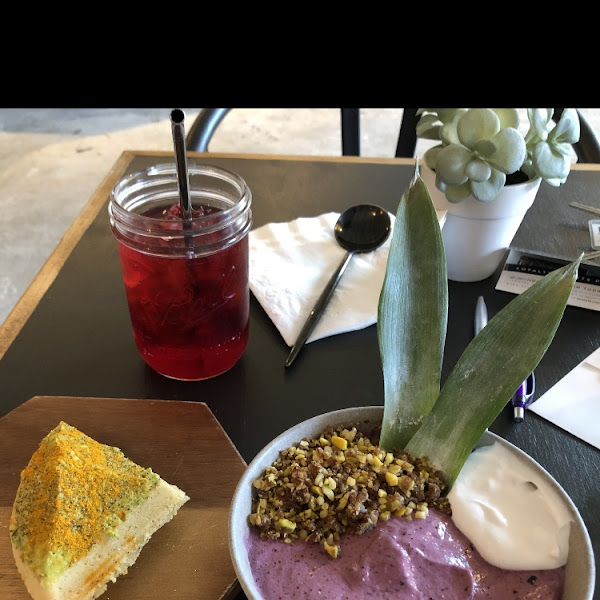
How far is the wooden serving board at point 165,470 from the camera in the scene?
0.48m

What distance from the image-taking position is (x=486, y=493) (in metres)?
0.43

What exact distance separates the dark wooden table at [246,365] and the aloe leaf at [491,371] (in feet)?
0.46

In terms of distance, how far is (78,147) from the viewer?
2.51 metres

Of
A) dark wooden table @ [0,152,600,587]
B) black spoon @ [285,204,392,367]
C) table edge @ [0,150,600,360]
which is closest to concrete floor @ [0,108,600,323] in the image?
table edge @ [0,150,600,360]

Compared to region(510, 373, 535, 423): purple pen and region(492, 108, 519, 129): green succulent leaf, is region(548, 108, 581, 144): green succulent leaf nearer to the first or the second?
region(492, 108, 519, 129): green succulent leaf

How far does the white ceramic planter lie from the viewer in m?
0.70

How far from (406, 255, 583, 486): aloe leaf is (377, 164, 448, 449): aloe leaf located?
26 mm

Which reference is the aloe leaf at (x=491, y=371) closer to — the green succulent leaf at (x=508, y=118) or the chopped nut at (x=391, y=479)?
the chopped nut at (x=391, y=479)
